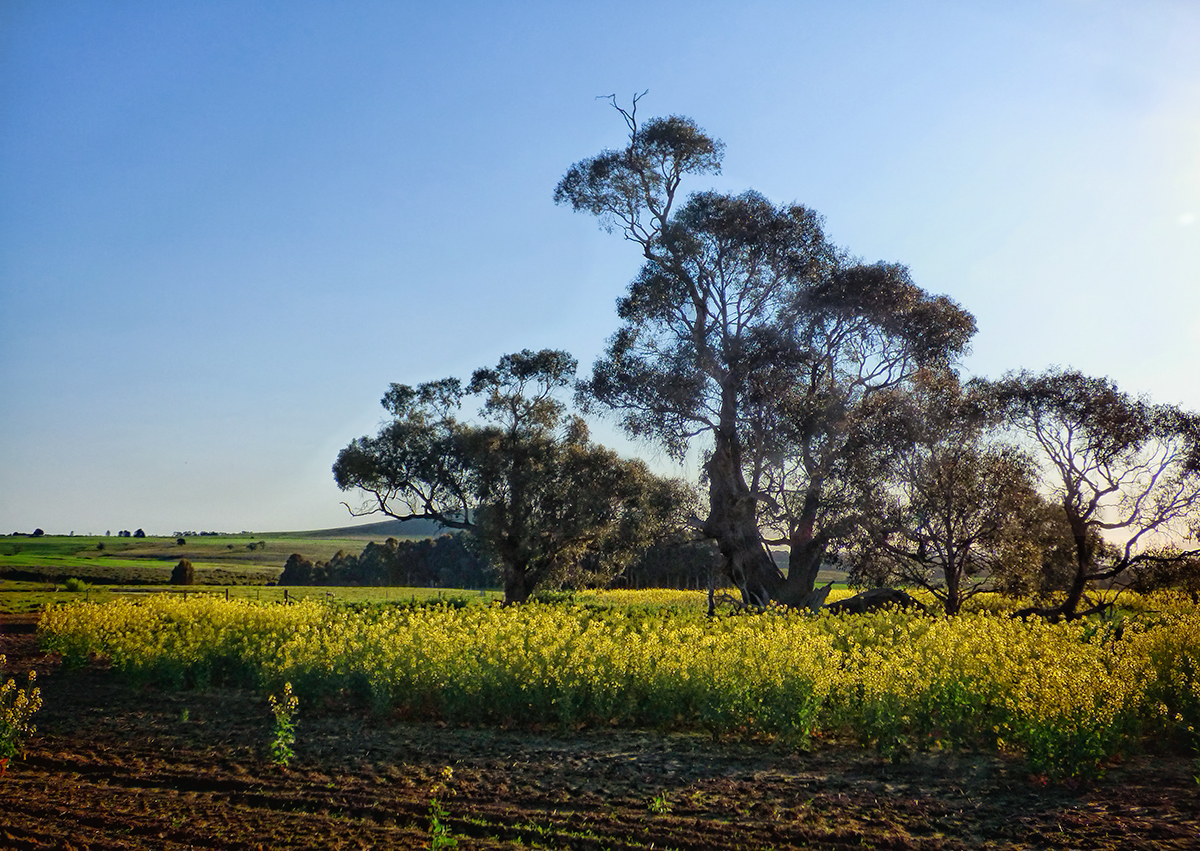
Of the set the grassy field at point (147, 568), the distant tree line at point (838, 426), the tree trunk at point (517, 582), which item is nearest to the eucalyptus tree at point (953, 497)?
the distant tree line at point (838, 426)

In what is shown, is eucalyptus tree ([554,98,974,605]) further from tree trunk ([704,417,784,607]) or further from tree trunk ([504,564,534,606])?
tree trunk ([504,564,534,606])

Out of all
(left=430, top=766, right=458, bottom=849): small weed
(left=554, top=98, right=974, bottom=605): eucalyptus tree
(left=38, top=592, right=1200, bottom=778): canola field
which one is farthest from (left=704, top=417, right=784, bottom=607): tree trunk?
(left=430, top=766, right=458, bottom=849): small weed

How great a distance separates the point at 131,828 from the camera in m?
6.71

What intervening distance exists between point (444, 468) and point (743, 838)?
105 feet

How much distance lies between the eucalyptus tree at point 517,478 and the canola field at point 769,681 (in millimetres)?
19486

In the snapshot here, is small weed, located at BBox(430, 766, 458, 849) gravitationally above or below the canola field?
below

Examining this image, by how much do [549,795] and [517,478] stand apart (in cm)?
2778

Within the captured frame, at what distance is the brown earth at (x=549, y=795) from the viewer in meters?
6.50

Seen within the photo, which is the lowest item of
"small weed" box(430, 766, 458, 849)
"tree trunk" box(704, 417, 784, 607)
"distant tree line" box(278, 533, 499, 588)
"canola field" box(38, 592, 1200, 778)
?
"distant tree line" box(278, 533, 499, 588)

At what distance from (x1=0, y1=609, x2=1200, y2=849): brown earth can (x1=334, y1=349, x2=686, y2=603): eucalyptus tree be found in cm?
2297

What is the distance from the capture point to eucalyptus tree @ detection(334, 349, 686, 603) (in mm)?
34750

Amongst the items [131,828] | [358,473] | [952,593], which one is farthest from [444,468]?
[131,828]

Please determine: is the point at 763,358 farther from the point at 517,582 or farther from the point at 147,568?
the point at 147,568

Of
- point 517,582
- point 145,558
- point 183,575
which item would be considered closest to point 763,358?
point 517,582
